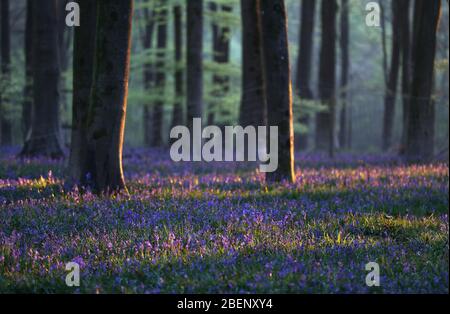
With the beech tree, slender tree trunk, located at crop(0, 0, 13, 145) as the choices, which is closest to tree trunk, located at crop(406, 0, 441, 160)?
the beech tree

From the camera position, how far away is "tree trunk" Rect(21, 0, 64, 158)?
1573 cm

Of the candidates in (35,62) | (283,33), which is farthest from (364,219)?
(35,62)

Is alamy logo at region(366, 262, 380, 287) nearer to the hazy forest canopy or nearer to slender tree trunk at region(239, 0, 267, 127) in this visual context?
the hazy forest canopy

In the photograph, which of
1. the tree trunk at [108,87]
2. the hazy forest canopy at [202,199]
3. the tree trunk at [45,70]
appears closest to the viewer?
the hazy forest canopy at [202,199]

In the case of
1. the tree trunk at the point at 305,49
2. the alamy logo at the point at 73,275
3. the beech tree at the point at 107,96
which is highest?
the tree trunk at the point at 305,49

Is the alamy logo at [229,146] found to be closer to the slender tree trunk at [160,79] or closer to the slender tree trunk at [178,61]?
the slender tree trunk at [178,61]

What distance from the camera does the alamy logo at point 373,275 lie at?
5750 millimetres

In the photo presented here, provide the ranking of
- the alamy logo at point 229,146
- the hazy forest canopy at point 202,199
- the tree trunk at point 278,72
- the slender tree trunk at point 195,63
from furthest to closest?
the slender tree trunk at point 195,63 → the alamy logo at point 229,146 → the tree trunk at point 278,72 → the hazy forest canopy at point 202,199

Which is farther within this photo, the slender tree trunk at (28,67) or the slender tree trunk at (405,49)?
the slender tree trunk at (405,49)

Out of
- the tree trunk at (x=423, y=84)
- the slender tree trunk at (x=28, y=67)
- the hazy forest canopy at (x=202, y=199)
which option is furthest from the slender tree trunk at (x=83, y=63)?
the slender tree trunk at (x=28, y=67)

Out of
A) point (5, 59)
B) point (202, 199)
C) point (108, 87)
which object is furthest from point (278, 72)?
point (5, 59)

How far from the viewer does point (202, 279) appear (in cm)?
578

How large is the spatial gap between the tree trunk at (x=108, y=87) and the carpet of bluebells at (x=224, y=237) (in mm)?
622

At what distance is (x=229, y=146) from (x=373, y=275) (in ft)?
66.9
